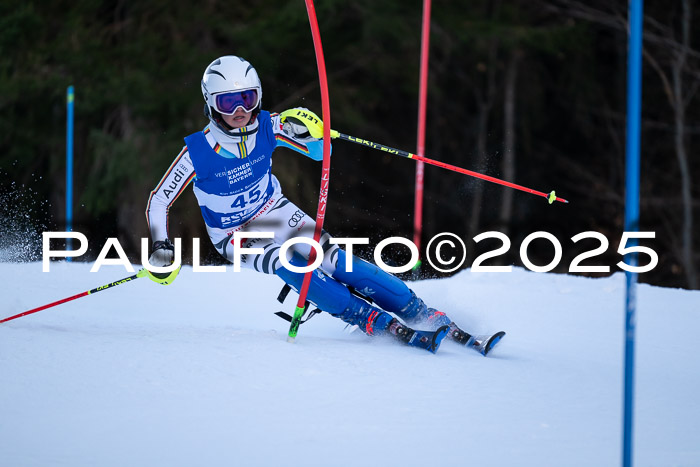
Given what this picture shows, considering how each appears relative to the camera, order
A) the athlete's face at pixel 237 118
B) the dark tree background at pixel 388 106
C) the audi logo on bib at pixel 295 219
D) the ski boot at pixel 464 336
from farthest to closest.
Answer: the dark tree background at pixel 388 106 < the audi logo on bib at pixel 295 219 < the ski boot at pixel 464 336 < the athlete's face at pixel 237 118

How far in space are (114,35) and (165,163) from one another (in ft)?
7.59

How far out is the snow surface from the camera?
259 centimetres

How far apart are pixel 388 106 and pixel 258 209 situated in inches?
410

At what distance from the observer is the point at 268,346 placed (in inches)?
136

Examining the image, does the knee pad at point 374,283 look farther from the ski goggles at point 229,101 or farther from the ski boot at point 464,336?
the ski goggles at point 229,101

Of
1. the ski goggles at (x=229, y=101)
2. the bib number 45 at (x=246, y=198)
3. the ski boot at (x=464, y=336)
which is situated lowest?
the ski boot at (x=464, y=336)

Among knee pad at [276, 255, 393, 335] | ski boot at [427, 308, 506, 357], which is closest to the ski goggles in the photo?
knee pad at [276, 255, 393, 335]

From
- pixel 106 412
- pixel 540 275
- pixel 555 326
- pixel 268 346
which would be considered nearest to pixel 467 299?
pixel 555 326

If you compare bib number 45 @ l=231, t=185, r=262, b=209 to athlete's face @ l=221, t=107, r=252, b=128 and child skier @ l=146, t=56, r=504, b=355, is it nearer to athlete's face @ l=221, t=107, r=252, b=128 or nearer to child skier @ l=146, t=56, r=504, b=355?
child skier @ l=146, t=56, r=504, b=355

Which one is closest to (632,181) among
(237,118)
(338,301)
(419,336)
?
(419,336)

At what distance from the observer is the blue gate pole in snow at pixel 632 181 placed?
2229 mm

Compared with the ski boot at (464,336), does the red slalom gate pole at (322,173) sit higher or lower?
higher

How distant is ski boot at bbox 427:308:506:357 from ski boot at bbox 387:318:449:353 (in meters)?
0.16

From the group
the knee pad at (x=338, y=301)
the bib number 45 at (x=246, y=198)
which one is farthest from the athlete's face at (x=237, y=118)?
the knee pad at (x=338, y=301)
